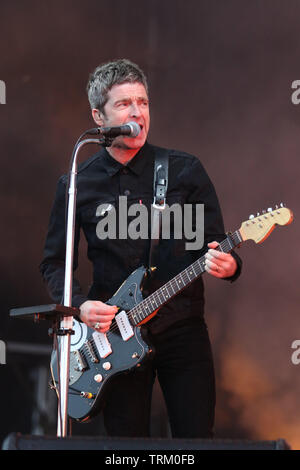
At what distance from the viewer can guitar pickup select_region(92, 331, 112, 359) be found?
2871 millimetres

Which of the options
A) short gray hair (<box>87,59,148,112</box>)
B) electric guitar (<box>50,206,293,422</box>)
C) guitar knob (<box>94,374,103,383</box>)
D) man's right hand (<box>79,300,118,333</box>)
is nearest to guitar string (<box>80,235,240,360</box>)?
electric guitar (<box>50,206,293,422</box>)

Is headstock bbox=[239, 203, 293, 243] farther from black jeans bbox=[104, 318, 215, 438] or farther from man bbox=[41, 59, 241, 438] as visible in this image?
black jeans bbox=[104, 318, 215, 438]

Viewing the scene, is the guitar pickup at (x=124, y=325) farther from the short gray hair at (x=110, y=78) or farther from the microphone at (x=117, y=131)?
the short gray hair at (x=110, y=78)

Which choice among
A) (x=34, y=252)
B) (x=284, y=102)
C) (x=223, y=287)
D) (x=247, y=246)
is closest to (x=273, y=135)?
(x=284, y=102)

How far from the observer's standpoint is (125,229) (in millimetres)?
2979

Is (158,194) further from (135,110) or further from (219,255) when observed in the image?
(219,255)

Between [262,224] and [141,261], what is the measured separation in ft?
1.77

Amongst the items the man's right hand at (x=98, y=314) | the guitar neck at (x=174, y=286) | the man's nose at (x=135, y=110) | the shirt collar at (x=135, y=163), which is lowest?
the man's right hand at (x=98, y=314)

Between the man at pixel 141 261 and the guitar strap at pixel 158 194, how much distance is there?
0.08 ft

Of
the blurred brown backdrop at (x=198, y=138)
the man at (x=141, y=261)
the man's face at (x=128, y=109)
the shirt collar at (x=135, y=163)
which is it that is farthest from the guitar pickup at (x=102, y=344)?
the blurred brown backdrop at (x=198, y=138)

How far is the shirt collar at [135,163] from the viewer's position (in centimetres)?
305

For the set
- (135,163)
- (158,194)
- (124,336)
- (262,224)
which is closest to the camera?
(262,224)

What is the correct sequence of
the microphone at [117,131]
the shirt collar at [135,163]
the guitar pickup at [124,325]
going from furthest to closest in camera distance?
the shirt collar at [135,163] → the guitar pickup at [124,325] → the microphone at [117,131]

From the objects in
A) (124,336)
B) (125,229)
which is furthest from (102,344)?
(125,229)
